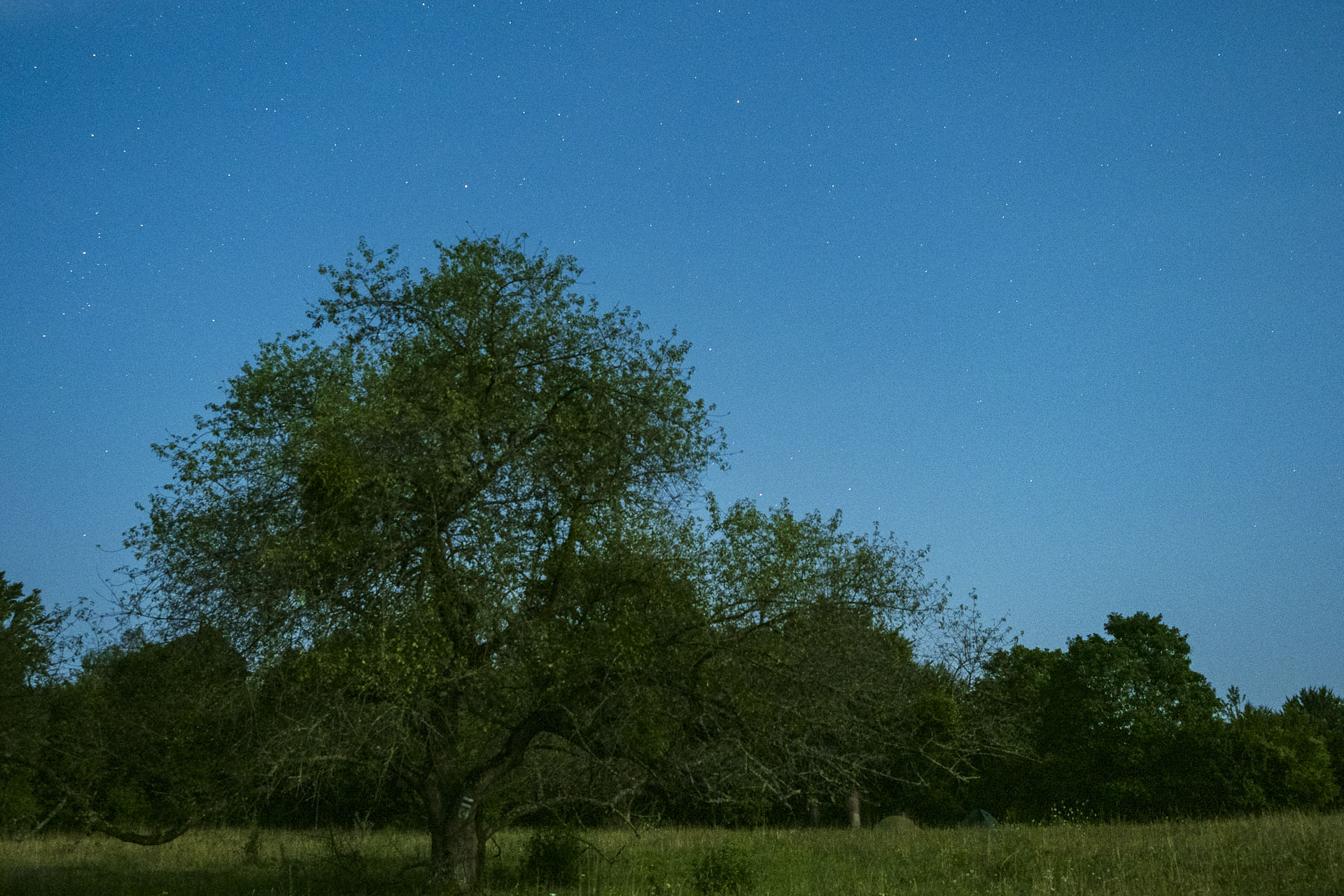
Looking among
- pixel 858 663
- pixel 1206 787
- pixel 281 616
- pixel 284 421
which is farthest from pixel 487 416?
pixel 1206 787

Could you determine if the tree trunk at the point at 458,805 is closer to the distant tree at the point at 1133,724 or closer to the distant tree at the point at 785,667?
the distant tree at the point at 785,667

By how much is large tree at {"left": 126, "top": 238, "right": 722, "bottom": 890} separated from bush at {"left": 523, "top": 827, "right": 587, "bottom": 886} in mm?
1550

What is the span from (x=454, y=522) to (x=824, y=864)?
39.5 feet

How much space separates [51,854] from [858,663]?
880 inches

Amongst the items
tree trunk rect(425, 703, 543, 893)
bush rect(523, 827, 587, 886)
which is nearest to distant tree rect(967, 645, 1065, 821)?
bush rect(523, 827, 587, 886)

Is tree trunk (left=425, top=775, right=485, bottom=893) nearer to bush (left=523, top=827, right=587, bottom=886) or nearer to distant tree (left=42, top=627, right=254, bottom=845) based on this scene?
bush (left=523, top=827, right=587, bottom=886)

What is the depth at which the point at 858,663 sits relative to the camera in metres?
14.1

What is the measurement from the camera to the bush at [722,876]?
1587 centimetres

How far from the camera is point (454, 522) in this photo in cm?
1409

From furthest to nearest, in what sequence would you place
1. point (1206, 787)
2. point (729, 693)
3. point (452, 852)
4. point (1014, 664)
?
point (1014, 664), point (1206, 787), point (452, 852), point (729, 693)

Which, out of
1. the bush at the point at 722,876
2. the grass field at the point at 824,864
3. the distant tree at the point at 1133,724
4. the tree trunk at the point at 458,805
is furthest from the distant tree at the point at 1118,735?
the tree trunk at the point at 458,805

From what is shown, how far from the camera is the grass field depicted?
15617 millimetres

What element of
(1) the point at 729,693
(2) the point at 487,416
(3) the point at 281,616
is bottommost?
(1) the point at 729,693

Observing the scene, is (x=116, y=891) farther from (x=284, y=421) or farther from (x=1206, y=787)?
(x=1206, y=787)
